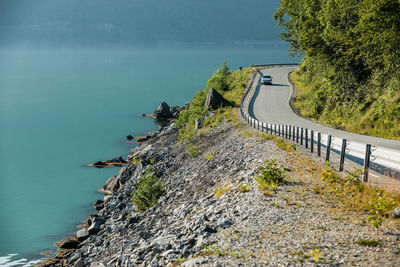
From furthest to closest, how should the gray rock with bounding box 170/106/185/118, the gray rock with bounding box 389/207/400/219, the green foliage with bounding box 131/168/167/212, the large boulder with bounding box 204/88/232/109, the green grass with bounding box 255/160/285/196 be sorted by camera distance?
the gray rock with bounding box 170/106/185/118 < the large boulder with bounding box 204/88/232/109 < the green foliage with bounding box 131/168/167/212 < the green grass with bounding box 255/160/285/196 < the gray rock with bounding box 389/207/400/219

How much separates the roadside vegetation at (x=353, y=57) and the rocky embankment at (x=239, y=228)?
7869 mm

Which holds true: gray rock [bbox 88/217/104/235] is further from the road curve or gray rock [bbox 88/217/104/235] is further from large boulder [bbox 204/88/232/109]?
large boulder [bbox 204/88/232/109]

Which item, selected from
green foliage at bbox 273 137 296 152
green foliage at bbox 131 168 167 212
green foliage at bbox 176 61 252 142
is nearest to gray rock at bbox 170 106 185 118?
green foliage at bbox 176 61 252 142

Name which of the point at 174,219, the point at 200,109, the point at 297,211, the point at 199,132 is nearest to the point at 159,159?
the point at 199,132

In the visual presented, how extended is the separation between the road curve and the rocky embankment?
20.6 ft

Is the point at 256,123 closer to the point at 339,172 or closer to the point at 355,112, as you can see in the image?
the point at 355,112

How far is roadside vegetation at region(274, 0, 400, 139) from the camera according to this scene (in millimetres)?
20125

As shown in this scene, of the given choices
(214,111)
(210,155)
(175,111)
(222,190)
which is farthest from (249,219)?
(175,111)

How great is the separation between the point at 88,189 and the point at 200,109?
14.7m

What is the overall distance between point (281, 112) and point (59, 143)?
30.1m

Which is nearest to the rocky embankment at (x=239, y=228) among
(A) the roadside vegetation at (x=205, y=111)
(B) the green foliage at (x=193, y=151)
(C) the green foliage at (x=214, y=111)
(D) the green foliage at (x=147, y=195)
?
(D) the green foliage at (x=147, y=195)

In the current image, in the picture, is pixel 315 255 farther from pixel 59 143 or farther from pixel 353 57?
pixel 59 143

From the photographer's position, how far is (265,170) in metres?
14.4

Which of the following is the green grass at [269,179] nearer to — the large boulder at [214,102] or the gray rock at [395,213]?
the gray rock at [395,213]
